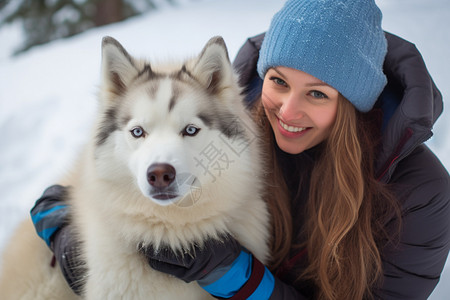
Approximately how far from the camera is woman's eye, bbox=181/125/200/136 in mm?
1683

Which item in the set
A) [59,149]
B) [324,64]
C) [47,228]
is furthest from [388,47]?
[59,149]

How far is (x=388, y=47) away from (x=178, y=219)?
149 centimetres

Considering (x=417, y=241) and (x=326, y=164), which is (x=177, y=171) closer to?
(x=326, y=164)

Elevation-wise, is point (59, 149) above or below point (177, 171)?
below

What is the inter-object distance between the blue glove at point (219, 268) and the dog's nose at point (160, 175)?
48 cm

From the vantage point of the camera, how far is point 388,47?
1.98 meters

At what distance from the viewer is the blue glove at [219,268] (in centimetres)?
178

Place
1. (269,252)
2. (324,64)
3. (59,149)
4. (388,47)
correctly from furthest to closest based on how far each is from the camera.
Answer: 1. (59,149)
2. (269,252)
3. (388,47)
4. (324,64)

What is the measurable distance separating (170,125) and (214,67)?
42cm

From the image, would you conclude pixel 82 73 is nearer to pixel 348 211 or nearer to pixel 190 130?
pixel 190 130

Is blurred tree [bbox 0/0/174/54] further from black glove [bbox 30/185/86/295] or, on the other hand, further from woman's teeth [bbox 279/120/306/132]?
woman's teeth [bbox 279/120/306/132]

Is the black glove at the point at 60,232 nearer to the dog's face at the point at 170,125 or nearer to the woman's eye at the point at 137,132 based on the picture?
the dog's face at the point at 170,125

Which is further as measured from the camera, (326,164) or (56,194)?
(56,194)

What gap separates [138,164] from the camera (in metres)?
1.57
